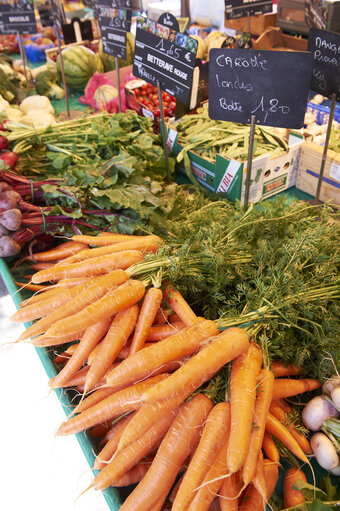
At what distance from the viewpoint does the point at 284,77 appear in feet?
5.24

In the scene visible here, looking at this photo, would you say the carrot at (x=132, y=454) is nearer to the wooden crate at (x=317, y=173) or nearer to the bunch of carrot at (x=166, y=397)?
the bunch of carrot at (x=166, y=397)

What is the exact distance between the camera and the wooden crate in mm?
2285

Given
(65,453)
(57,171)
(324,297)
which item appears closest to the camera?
(324,297)

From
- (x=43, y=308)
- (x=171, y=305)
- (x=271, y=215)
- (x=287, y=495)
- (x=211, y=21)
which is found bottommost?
(x=287, y=495)

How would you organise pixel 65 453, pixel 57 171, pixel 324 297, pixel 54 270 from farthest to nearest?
pixel 57 171 → pixel 65 453 → pixel 54 270 → pixel 324 297

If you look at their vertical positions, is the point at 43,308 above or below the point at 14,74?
below

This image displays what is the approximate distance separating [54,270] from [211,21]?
5.56m

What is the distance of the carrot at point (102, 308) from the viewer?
143 centimetres

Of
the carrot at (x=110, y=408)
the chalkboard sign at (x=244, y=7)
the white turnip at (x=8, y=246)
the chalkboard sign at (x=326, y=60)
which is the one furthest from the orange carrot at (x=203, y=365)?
the chalkboard sign at (x=244, y=7)

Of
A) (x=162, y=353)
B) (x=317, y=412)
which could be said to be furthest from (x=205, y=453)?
(x=317, y=412)

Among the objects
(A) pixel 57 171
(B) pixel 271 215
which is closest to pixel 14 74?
(A) pixel 57 171

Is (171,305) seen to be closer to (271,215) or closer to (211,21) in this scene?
(271,215)

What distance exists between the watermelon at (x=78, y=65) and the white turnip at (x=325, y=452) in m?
4.23

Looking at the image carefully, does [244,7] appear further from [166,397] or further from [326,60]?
[166,397]
